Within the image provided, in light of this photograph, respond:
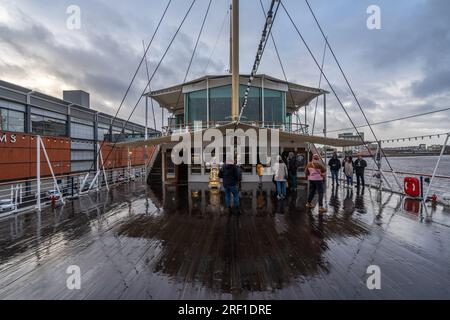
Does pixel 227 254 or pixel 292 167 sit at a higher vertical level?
pixel 292 167

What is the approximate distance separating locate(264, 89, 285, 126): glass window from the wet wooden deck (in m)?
9.47

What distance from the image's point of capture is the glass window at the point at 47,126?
2542cm

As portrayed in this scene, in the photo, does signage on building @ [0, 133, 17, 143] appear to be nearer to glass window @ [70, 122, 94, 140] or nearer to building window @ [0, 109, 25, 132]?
building window @ [0, 109, 25, 132]

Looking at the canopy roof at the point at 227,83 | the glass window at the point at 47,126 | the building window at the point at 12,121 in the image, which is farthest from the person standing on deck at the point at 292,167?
the glass window at the point at 47,126

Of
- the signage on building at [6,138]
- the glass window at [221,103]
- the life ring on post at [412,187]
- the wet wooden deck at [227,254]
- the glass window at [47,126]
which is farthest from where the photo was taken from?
the glass window at [47,126]

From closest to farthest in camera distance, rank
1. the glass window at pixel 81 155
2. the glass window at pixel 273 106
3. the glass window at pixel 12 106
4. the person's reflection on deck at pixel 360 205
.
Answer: the person's reflection on deck at pixel 360 205 → the glass window at pixel 273 106 → the glass window at pixel 12 106 → the glass window at pixel 81 155

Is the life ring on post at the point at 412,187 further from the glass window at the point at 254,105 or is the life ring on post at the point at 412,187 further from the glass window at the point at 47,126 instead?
the glass window at the point at 47,126

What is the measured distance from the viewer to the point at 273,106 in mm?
15562

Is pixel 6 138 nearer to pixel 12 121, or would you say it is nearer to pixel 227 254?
pixel 12 121

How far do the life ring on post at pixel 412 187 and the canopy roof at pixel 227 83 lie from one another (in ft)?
29.5

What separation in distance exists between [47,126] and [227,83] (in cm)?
2349

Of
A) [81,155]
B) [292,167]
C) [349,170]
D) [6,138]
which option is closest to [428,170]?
[349,170]

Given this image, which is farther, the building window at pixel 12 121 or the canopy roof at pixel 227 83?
the building window at pixel 12 121
